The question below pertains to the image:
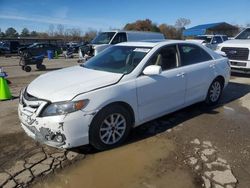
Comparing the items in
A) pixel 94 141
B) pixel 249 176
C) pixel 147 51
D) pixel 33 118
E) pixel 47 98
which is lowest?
pixel 249 176

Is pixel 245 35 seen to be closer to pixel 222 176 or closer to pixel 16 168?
pixel 222 176

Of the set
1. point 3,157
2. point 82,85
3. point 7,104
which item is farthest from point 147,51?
point 7,104

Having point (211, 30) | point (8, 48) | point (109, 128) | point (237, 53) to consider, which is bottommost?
point (8, 48)

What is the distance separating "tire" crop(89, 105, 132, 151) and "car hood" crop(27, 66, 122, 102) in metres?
0.41

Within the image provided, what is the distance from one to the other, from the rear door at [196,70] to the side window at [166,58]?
17 centimetres

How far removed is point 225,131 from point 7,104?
5080mm

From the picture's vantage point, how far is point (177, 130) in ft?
15.7

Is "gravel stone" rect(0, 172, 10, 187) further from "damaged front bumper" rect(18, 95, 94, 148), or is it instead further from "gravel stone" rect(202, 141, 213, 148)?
"gravel stone" rect(202, 141, 213, 148)

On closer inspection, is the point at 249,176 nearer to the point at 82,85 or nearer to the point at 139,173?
the point at 139,173

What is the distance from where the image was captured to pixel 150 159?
3.78 m

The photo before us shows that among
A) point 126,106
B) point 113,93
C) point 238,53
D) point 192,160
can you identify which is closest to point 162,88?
point 126,106

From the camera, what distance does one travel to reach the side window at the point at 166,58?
4.66 metres

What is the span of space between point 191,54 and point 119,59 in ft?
5.11

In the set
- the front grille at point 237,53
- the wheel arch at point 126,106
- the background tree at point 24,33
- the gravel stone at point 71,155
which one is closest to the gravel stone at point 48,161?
the gravel stone at point 71,155
